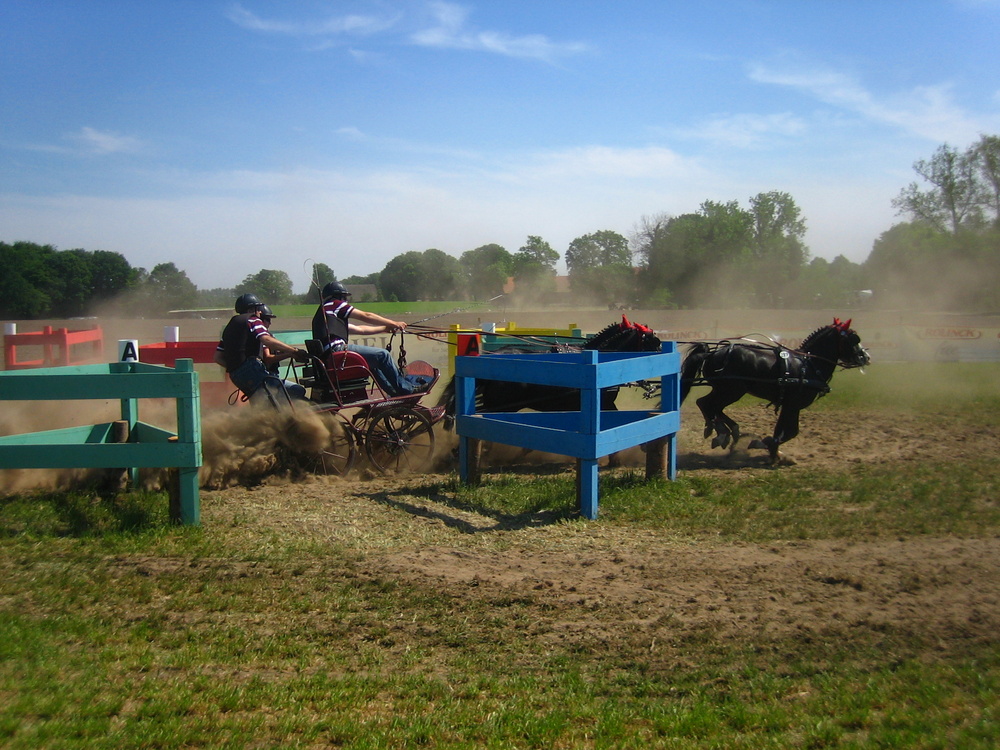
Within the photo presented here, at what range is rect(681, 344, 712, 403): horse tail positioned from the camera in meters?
10.6

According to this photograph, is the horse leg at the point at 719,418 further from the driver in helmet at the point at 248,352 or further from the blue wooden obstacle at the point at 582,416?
the driver in helmet at the point at 248,352

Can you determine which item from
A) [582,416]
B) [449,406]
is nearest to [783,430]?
[449,406]

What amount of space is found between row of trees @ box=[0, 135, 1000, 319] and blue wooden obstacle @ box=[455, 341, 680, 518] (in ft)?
100

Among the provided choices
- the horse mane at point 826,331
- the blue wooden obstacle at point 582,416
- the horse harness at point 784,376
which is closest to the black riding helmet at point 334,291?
the blue wooden obstacle at point 582,416

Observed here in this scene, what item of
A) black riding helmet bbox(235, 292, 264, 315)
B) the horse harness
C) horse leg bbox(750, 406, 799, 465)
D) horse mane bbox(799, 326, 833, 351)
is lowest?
horse leg bbox(750, 406, 799, 465)

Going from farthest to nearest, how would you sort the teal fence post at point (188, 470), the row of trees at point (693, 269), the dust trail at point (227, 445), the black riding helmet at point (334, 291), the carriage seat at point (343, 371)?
1. the row of trees at point (693, 269)
2. the black riding helmet at point (334, 291)
3. the carriage seat at point (343, 371)
4. the dust trail at point (227, 445)
5. the teal fence post at point (188, 470)

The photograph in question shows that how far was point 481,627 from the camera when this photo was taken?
4.32 meters

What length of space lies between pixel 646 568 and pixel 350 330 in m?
4.87

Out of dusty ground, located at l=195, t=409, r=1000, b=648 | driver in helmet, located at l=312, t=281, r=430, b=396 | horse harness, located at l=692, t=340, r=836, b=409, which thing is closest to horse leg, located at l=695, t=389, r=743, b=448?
horse harness, located at l=692, t=340, r=836, b=409

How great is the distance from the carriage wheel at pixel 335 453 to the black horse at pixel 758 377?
460 centimetres

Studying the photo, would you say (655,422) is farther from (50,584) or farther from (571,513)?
(50,584)

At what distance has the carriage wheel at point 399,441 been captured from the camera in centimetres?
847

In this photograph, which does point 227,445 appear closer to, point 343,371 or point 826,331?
point 343,371

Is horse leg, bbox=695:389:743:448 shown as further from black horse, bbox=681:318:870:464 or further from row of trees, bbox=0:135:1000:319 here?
row of trees, bbox=0:135:1000:319
